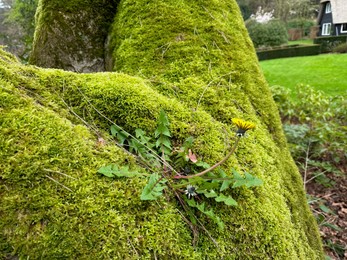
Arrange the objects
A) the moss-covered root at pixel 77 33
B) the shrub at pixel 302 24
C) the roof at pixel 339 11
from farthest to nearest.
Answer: the shrub at pixel 302 24, the roof at pixel 339 11, the moss-covered root at pixel 77 33

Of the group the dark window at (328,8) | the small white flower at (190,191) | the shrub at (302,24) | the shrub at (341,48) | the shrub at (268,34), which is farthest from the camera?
the shrub at (302,24)

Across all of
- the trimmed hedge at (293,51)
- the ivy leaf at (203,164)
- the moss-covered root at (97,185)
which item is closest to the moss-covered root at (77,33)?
the moss-covered root at (97,185)

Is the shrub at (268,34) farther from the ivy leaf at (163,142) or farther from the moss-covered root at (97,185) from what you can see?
the ivy leaf at (163,142)

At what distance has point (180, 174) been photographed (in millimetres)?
1484

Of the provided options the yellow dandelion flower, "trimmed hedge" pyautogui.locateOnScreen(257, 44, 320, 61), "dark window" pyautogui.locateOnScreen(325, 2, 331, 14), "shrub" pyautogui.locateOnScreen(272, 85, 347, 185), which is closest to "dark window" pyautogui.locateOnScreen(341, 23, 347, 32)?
"dark window" pyautogui.locateOnScreen(325, 2, 331, 14)

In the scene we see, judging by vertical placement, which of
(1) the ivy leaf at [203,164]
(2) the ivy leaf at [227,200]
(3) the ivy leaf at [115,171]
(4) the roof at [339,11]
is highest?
(4) the roof at [339,11]

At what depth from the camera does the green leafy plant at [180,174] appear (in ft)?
4.26

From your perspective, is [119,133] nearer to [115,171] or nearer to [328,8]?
[115,171]

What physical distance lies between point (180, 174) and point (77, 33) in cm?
238

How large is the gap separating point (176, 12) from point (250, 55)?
0.79 meters

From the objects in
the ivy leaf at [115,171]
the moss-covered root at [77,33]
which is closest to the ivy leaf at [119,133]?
the ivy leaf at [115,171]

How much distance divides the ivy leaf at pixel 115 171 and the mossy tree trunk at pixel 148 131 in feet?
0.11

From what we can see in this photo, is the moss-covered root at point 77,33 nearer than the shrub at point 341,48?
Yes

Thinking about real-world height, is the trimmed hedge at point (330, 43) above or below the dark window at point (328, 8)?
below
